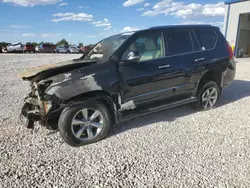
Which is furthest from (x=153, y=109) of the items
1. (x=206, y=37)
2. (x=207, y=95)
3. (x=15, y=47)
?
(x=15, y=47)

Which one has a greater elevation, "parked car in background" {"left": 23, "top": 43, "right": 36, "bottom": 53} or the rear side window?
"parked car in background" {"left": 23, "top": 43, "right": 36, "bottom": 53}

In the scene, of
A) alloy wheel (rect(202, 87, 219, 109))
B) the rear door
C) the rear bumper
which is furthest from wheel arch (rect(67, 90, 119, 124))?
the rear bumper

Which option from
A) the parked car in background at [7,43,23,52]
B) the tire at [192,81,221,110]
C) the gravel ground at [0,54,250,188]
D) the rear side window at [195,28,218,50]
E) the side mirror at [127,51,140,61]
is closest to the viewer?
the gravel ground at [0,54,250,188]

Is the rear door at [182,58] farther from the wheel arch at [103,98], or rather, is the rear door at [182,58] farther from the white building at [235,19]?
the white building at [235,19]

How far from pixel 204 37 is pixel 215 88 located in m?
1.22

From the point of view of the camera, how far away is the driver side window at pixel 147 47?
12.2 ft

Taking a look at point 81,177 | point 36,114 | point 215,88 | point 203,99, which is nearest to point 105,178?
point 81,177

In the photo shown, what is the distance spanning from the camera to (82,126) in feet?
11.0

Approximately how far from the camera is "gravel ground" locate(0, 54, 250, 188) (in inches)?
98.3

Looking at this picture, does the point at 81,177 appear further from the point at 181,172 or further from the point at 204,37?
the point at 204,37

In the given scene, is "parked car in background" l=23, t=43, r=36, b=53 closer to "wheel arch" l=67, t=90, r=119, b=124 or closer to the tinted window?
the tinted window

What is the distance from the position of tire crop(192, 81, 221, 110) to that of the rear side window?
0.82m

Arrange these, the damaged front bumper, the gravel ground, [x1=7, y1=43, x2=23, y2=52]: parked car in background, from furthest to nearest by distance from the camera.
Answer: [x1=7, y1=43, x2=23, y2=52]: parked car in background → the damaged front bumper → the gravel ground

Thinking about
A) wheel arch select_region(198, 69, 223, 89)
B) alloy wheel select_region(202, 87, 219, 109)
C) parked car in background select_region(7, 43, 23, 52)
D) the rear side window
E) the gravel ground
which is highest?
parked car in background select_region(7, 43, 23, 52)
